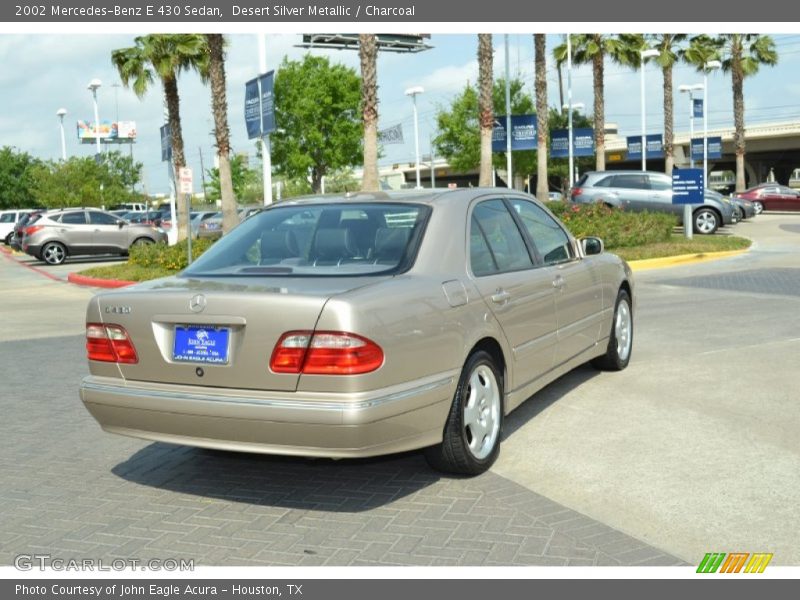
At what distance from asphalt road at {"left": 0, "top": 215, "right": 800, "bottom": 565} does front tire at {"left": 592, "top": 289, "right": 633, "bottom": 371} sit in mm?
160

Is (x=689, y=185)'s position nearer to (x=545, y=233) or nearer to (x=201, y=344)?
(x=545, y=233)

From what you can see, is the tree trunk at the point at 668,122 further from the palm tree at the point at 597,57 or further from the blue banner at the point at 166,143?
the blue banner at the point at 166,143

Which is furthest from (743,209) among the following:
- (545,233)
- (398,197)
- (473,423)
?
(473,423)

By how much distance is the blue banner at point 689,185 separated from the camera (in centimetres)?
2152

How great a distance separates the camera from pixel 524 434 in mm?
5969

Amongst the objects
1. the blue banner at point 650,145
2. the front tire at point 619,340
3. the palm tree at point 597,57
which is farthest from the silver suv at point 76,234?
the blue banner at point 650,145

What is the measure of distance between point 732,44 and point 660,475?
A: 50947mm

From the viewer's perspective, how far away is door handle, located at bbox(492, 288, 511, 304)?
17.2ft

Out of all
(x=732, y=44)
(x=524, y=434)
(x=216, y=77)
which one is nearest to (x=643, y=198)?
(x=216, y=77)

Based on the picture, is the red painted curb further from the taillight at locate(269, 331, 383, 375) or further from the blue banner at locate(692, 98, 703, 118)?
the blue banner at locate(692, 98, 703, 118)

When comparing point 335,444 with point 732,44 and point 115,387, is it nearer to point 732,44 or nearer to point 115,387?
point 115,387

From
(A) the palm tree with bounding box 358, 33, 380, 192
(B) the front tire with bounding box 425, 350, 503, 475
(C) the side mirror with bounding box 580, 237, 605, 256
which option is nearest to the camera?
(B) the front tire with bounding box 425, 350, 503, 475

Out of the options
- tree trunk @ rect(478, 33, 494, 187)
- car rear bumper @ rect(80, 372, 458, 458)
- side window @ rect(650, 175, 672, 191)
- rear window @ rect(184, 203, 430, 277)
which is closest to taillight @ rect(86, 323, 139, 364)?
car rear bumper @ rect(80, 372, 458, 458)

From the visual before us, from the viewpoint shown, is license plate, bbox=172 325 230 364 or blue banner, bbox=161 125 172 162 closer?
license plate, bbox=172 325 230 364
